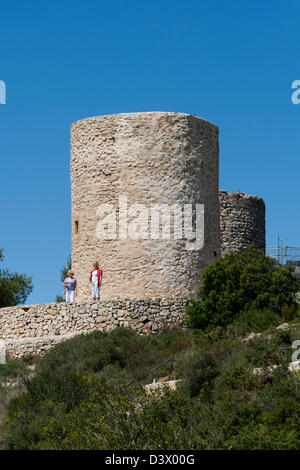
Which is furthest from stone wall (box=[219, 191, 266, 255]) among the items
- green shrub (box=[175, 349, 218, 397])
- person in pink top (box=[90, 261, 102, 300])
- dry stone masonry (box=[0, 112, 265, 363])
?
green shrub (box=[175, 349, 218, 397])

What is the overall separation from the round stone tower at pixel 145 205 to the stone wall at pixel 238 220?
6182 millimetres

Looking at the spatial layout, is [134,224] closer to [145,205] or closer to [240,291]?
[145,205]

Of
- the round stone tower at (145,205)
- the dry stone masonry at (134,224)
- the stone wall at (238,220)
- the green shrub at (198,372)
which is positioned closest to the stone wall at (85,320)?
the dry stone masonry at (134,224)

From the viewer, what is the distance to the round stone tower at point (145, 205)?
21.9 meters

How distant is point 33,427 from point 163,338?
6162mm

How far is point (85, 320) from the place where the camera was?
21.2 meters

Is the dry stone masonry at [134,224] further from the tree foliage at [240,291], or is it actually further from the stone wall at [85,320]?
the tree foliage at [240,291]

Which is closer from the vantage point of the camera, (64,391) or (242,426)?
(242,426)

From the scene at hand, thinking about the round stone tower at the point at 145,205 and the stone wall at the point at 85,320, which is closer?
the stone wall at the point at 85,320

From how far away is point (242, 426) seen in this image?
13445 millimetres

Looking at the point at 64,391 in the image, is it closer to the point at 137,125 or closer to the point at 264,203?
the point at 137,125

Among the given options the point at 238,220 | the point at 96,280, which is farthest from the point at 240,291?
the point at 238,220
